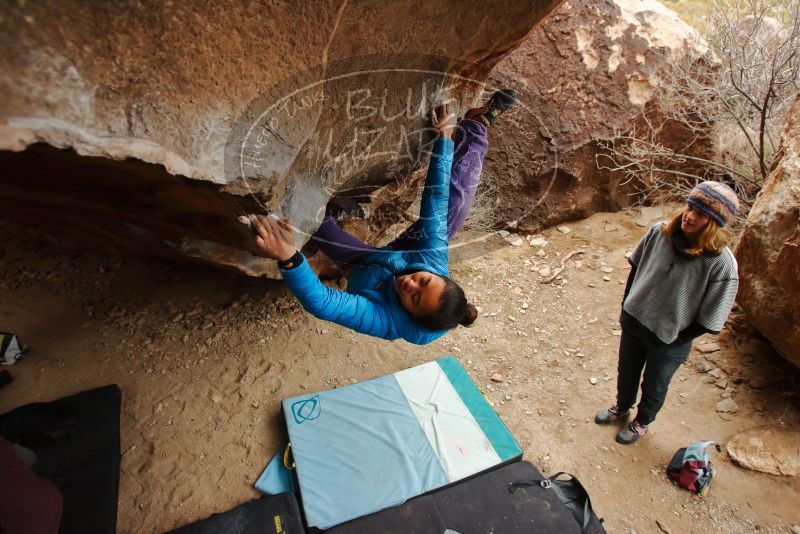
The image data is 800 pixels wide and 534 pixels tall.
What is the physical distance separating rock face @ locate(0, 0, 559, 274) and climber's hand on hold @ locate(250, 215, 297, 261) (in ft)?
0.32

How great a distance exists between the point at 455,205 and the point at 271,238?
3.11 feet

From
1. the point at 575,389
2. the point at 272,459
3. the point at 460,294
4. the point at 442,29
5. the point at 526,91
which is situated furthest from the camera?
the point at 526,91

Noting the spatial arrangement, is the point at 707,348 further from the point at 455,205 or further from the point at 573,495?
the point at 455,205

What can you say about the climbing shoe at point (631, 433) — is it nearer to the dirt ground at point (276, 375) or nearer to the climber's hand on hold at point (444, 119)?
the dirt ground at point (276, 375)

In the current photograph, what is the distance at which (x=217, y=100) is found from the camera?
4.20 ft

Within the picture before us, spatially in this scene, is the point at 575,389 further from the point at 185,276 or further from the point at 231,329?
the point at 185,276

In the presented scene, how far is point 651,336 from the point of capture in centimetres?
211

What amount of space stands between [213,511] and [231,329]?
1.15 metres

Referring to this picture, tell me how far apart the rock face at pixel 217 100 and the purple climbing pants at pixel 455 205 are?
14 centimetres

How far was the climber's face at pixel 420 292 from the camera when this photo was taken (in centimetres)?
162

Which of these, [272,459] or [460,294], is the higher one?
[460,294]

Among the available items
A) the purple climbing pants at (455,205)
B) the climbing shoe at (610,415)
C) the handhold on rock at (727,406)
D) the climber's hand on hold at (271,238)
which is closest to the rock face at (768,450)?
the handhold on rock at (727,406)

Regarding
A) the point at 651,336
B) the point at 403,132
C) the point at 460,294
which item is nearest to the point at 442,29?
the point at 403,132

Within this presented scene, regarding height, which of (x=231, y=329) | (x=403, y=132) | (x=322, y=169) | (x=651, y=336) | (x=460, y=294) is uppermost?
(x=403, y=132)
